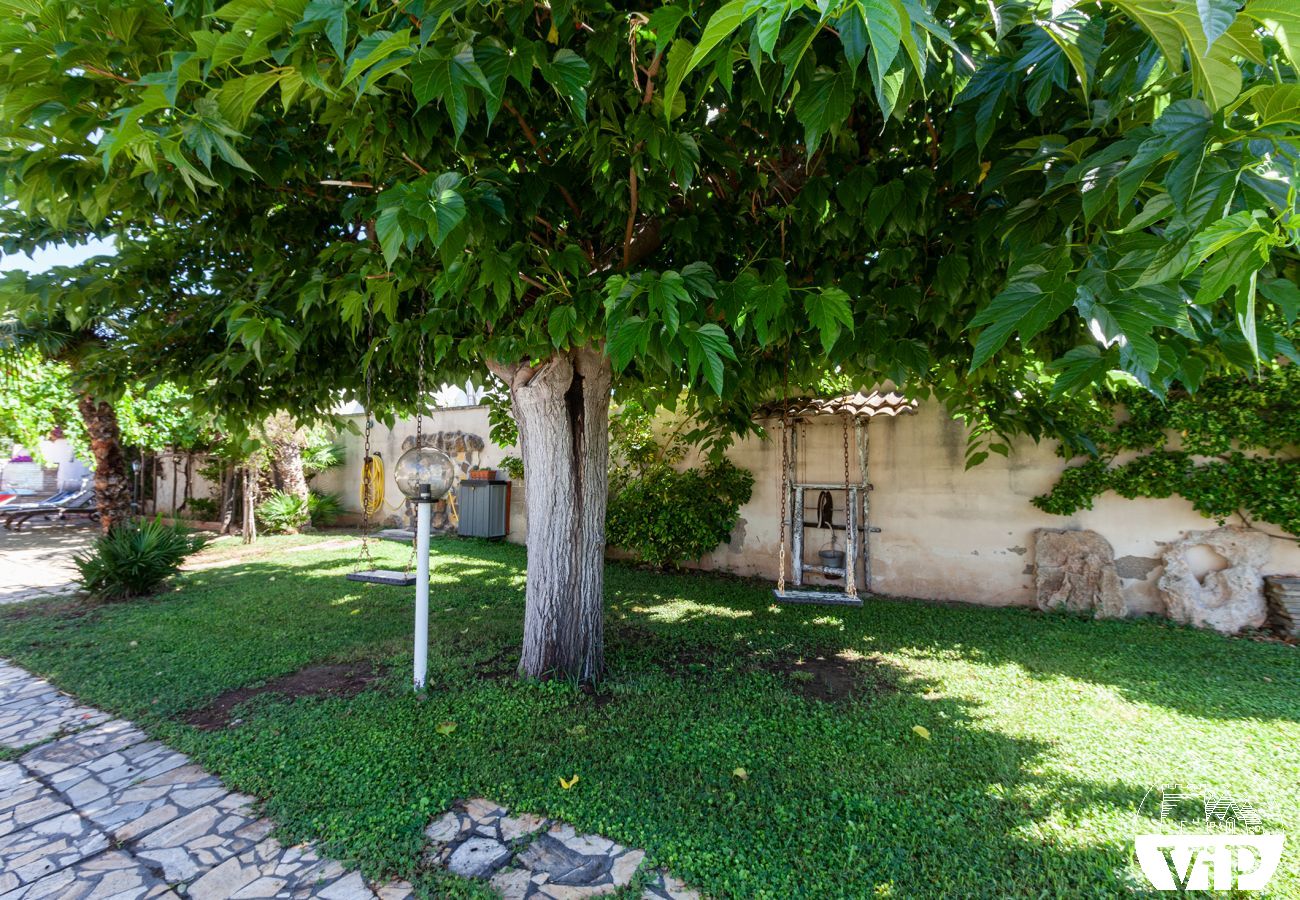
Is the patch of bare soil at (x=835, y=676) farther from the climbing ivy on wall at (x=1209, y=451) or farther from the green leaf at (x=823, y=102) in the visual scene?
the green leaf at (x=823, y=102)

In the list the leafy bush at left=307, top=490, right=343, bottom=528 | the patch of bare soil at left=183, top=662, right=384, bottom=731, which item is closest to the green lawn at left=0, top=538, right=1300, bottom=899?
the patch of bare soil at left=183, top=662, right=384, bottom=731

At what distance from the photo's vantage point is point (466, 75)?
1.52 metres

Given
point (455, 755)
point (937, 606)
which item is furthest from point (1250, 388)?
point (455, 755)

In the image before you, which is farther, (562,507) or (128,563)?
(128,563)

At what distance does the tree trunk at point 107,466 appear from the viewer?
7.00 meters

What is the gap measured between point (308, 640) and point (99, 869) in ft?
9.21

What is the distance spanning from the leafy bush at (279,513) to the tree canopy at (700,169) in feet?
27.8

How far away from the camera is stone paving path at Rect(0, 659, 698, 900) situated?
2.17 metres

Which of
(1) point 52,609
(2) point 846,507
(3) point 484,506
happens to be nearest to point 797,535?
(2) point 846,507

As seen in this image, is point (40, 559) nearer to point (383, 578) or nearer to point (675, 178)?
point (383, 578)

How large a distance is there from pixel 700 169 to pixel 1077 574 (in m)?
5.85

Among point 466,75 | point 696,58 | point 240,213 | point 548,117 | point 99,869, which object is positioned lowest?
point 99,869

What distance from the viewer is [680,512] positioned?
749 cm

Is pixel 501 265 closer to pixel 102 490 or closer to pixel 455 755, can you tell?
pixel 455 755
